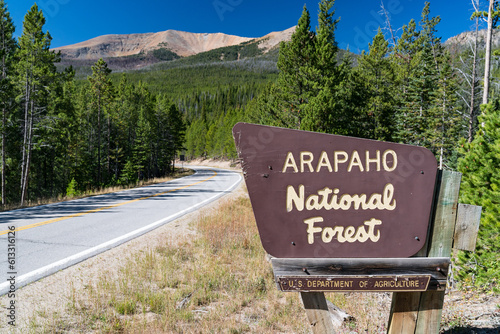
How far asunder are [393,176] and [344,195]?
13.9 inches

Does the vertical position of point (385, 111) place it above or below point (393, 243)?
above

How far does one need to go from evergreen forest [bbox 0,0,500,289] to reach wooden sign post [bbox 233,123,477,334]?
10.1ft

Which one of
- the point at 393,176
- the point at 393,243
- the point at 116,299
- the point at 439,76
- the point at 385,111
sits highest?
the point at 439,76

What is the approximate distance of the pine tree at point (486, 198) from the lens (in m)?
4.19

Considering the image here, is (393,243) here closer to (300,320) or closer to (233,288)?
(300,320)

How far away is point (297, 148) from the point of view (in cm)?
199

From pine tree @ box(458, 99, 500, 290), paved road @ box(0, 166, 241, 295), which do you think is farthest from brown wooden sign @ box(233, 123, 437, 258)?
paved road @ box(0, 166, 241, 295)

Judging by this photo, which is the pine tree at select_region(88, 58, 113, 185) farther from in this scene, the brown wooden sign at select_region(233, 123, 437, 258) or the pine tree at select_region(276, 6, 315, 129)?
the brown wooden sign at select_region(233, 123, 437, 258)

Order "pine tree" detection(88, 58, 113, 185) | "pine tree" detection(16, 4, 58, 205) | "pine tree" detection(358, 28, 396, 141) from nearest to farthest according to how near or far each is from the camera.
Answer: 1. "pine tree" detection(16, 4, 58, 205)
2. "pine tree" detection(358, 28, 396, 141)
3. "pine tree" detection(88, 58, 113, 185)

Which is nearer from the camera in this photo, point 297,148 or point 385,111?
point 297,148

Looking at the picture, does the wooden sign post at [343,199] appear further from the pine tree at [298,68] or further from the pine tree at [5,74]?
the pine tree at [5,74]

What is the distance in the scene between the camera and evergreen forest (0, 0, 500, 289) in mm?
5077

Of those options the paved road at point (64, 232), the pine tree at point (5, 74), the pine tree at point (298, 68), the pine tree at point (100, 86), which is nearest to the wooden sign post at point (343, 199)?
the paved road at point (64, 232)

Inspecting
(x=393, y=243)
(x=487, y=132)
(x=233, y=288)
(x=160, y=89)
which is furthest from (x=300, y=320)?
(x=160, y=89)
